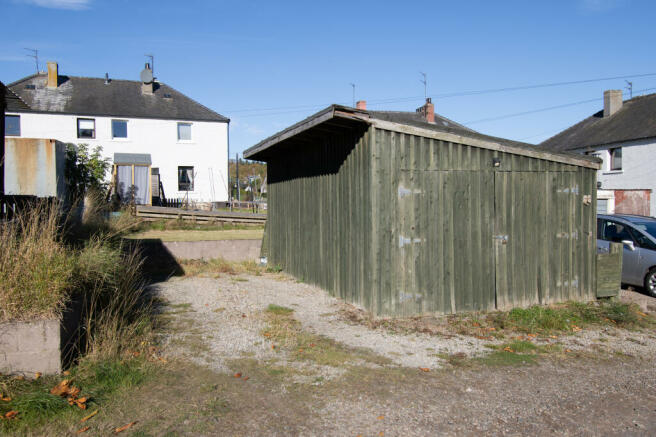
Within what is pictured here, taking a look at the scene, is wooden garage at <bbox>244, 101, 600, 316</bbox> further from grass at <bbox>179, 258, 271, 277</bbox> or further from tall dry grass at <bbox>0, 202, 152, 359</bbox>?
tall dry grass at <bbox>0, 202, 152, 359</bbox>

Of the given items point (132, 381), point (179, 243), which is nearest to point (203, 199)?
point (179, 243)

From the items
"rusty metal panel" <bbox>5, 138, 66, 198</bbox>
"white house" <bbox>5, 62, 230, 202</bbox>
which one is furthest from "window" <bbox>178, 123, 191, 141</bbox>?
"rusty metal panel" <bbox>5, 138, 66, 198</bbox>

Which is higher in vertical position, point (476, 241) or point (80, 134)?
point (80, 134)

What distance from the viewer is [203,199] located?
32219 millimetres

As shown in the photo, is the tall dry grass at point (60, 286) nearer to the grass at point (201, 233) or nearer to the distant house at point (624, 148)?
the grass at point (201, 233)

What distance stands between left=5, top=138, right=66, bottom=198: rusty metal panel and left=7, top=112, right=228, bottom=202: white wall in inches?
451

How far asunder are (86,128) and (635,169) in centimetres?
3169

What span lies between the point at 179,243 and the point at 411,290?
683 cm

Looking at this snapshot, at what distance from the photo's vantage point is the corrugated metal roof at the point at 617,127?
26266mm

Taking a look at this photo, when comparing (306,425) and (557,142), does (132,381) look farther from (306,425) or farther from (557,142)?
(557,142)

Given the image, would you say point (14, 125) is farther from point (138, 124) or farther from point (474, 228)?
point (474, 228)

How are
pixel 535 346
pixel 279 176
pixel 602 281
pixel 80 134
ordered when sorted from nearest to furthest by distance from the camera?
pixel 535 346
pixel 602 281
pixel 279 176
pixel 80 134

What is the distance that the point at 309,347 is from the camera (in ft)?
19.9

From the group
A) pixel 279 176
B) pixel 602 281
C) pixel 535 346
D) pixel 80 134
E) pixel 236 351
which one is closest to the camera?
pixel 236 351
